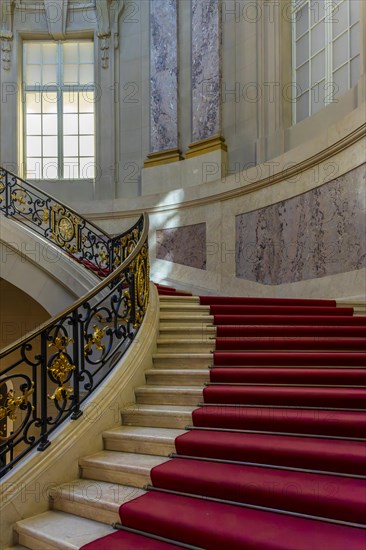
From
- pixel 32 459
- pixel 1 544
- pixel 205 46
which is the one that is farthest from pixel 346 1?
pixel 1 544

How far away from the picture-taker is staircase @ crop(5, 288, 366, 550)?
2686 millimetres

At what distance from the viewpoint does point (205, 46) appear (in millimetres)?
9914

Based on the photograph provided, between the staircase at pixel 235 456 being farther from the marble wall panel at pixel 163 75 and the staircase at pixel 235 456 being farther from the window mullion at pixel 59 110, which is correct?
the window mullion at pixel 59 110

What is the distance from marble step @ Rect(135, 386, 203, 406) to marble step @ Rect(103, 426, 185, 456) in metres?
0.30

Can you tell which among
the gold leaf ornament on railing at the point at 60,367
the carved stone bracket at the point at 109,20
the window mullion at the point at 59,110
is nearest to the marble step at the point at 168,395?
the gold leaf ornament on railing at the point at 60,367

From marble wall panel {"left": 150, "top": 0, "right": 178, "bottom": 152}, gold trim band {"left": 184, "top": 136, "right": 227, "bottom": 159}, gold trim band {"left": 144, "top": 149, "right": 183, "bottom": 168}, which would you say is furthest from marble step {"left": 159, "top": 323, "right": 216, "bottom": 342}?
marble wall panel {"left": 150, "top": 0, "right": 178, "bottom": 152}

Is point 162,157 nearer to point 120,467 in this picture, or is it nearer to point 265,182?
point 265,182

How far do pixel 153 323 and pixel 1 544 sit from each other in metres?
2.27

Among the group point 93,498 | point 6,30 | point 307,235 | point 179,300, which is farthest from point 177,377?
point 6,30

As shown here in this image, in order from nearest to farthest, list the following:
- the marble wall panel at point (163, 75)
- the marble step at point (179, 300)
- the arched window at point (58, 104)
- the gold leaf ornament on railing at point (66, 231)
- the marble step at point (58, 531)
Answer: the marble step at point (58, 531), the marble step at point (179, 300), the gold leaf ornament on railing at point (66, 231), the marble wall panel at point (163, 75), the arched window at point (58, 104)

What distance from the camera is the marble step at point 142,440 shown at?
356 cm

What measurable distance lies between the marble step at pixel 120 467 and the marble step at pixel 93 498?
44 mm

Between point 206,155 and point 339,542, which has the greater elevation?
point 206,155

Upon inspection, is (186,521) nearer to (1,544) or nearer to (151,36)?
(1,544)
